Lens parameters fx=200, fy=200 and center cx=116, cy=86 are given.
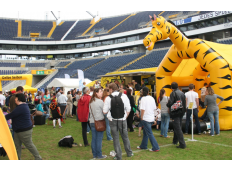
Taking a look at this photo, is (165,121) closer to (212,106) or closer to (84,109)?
(212,106)

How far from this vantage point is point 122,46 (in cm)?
3822

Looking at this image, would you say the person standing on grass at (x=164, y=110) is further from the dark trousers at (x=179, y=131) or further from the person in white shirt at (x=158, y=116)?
the dark trousers at (x=179, y=131)

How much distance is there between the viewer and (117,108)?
4.37m

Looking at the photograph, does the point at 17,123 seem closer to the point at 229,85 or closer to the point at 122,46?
the point at 229,85

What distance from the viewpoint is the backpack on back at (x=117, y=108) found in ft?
14.3

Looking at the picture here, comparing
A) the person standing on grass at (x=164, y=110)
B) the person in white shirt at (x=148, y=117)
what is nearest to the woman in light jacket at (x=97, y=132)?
the person in white shirt at (x=148, y=117)

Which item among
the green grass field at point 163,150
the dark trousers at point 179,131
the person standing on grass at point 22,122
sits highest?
the person standing on grass at point 22,122

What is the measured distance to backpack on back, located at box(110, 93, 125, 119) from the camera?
4.36m

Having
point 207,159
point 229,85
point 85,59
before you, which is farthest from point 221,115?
point 85,59

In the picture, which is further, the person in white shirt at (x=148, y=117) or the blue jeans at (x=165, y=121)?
the blue jeans at (x=165, y=121)

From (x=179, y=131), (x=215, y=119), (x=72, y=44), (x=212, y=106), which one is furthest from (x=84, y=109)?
(x=72, y=44)

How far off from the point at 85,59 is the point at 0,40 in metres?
17.9

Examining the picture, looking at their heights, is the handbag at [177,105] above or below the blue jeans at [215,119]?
above

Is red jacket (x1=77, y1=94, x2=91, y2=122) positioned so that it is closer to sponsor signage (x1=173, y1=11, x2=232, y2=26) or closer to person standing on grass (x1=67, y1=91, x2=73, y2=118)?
person standing on grass (x1=67, y1=91, x2=73, y2=118)
